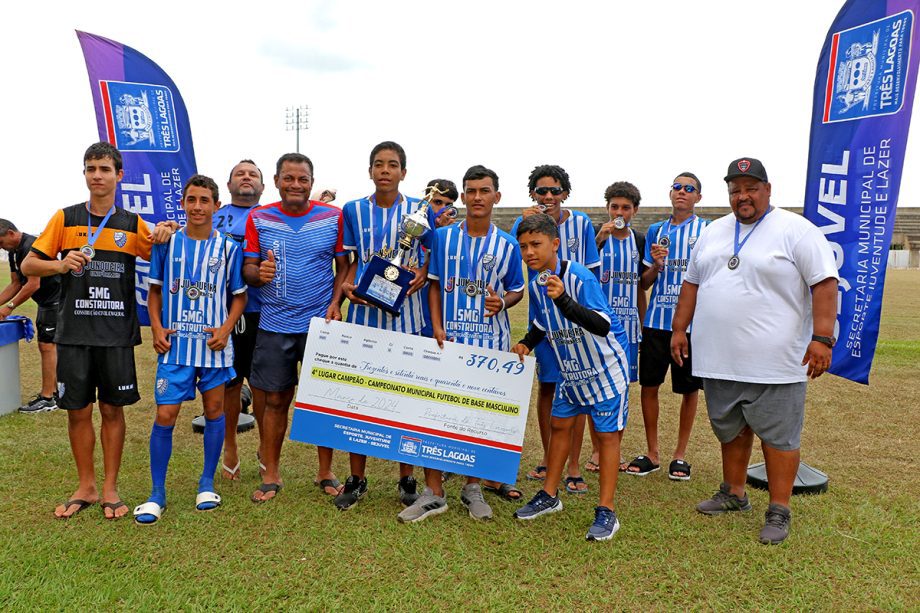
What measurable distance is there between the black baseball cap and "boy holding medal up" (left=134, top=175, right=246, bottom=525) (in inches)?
133

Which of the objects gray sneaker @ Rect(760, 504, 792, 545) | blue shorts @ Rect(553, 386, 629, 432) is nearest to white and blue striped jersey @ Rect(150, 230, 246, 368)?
blue shorts @ Rect(553, 386, 629, 432)

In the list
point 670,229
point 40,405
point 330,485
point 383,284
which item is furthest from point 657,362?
point 40,405

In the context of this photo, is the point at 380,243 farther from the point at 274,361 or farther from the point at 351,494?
the point at 351,494

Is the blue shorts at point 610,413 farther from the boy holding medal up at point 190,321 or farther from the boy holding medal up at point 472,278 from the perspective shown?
the boy holding medal up at point 190,321

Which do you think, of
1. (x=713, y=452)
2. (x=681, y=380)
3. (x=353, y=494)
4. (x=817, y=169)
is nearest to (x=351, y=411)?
(x=353, y=494)

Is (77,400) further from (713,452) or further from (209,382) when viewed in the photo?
(713,452)

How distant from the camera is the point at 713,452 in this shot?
577 centimetres

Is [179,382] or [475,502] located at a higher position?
[179,382]

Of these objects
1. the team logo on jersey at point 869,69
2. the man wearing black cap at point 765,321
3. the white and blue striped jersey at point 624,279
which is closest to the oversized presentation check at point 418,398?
the man wearing black cap at point 765,321

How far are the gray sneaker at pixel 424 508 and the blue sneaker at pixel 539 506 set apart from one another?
503 mm

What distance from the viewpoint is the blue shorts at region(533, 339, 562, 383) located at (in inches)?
185

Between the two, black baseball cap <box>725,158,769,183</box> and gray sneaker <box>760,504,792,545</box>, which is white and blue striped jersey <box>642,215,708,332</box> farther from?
gray sneaker <box>760,504,792,545</box>

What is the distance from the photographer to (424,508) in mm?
4199

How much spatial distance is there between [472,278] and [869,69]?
333 cm
